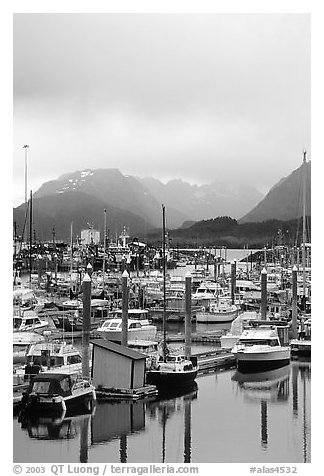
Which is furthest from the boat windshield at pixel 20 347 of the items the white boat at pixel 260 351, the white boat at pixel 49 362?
the white boat at pixel 260 351

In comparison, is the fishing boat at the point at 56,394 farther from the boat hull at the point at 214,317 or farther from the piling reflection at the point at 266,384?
the boat hull at the point at 214,317

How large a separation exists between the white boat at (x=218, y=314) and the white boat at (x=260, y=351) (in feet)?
23.8

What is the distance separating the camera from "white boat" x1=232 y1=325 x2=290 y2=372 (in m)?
14.4

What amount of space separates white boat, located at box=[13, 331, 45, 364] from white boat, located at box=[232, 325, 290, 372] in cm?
383

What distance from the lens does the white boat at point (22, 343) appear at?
1337 cm

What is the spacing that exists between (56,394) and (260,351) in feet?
17.8

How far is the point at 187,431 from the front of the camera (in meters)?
9.79

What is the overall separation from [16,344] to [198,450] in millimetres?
6233

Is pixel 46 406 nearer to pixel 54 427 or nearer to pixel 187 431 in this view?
pixel 54 427

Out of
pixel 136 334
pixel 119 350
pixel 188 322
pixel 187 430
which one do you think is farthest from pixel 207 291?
pixel 187 430

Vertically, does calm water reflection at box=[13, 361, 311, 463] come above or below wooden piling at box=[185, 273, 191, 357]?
below

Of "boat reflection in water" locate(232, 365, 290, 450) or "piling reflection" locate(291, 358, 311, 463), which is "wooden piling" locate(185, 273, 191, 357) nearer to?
"boat reflection in water" locate(232, 365, 290, 450)

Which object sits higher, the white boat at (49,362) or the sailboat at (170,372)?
the white boat at (49,362)

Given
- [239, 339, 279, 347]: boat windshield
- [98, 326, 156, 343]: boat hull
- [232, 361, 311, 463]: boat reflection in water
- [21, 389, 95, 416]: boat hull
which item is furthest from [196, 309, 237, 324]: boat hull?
[21, 389, 95, 416]: boat hull
